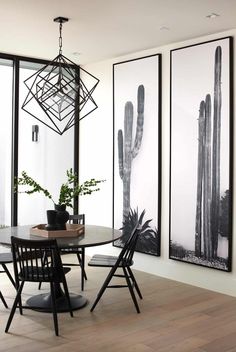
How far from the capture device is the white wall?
5.23 metres

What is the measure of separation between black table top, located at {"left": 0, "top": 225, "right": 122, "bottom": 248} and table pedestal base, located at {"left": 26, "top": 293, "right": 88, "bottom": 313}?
A: 0.65 meters

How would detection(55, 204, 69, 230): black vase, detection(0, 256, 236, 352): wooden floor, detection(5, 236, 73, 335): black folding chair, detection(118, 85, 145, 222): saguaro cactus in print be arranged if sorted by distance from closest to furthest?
detection(0, 256, 236, 352): wooden floor < detection(5, 236, 73, 335): black folding chair < detection(55, 204, 69, 230): black vase < detection(118, 85, 145, 222): saguaro cactus in print

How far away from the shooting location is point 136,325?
4.09 m

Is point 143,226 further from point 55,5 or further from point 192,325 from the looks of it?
point 55,5

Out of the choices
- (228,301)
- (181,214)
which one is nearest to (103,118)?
(181,214)

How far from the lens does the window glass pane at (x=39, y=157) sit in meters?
6.52

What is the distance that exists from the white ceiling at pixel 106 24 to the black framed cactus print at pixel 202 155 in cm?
32

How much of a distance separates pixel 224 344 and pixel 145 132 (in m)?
2.90

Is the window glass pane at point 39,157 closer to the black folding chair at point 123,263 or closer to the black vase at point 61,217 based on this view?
the black vase at point 61,217

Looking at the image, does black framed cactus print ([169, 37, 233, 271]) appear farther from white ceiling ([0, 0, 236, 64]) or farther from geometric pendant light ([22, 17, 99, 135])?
geometric pendant light ([22, 17, 99, 135])

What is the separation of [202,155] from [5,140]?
2689 mm

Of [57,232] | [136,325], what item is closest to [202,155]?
[57,232]

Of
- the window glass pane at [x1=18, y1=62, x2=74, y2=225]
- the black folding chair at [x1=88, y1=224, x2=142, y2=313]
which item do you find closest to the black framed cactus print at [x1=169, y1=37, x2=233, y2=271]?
the black folding chair at [x1=88, y1=224, x2=142, y2=313]

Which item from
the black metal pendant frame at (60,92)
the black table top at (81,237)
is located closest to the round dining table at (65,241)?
the black table top at (81,237)
